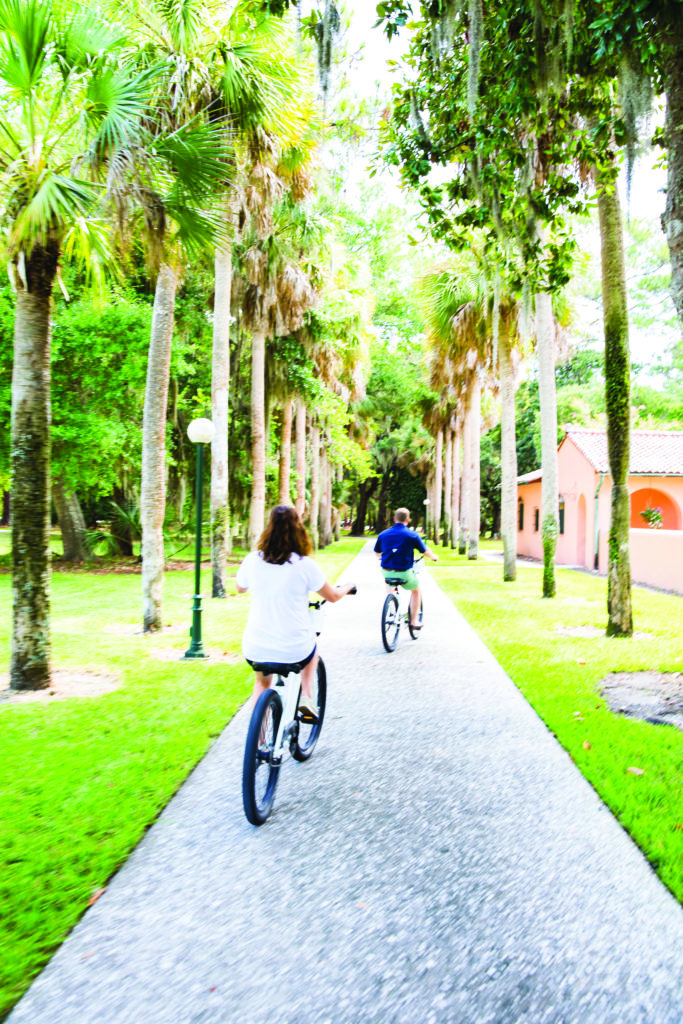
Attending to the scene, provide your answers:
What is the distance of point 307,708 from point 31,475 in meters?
3.86

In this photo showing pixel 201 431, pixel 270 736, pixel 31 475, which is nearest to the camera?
pixel 270 736

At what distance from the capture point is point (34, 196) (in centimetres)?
637

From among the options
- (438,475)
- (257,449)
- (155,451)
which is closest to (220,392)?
(257,449)

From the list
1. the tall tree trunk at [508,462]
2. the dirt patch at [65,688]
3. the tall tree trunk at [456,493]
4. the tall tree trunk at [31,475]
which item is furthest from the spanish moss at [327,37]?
the tall tree trunk at [456,493]

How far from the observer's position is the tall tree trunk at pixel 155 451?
10445 millimetres

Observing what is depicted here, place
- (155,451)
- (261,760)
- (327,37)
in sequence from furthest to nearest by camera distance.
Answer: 1. (155,451)
2. (327,37)
3. (261,760)

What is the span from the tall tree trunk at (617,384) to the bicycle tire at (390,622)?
2.98 meters

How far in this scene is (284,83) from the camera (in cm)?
884

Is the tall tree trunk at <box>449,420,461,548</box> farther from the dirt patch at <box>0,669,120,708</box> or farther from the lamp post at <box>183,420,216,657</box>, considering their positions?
the dirt patch at <box>0,669,120,708</box>

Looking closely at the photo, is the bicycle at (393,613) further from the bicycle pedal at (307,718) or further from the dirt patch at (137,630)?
the bicycle pedal at (307,718)

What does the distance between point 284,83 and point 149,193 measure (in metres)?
3.06

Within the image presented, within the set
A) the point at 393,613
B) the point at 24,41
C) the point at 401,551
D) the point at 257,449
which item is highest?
the point at 24,41

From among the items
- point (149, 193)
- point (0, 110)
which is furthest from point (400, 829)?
point (0, 110)

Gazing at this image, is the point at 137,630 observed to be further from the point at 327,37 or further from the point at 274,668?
the point at 327,37
